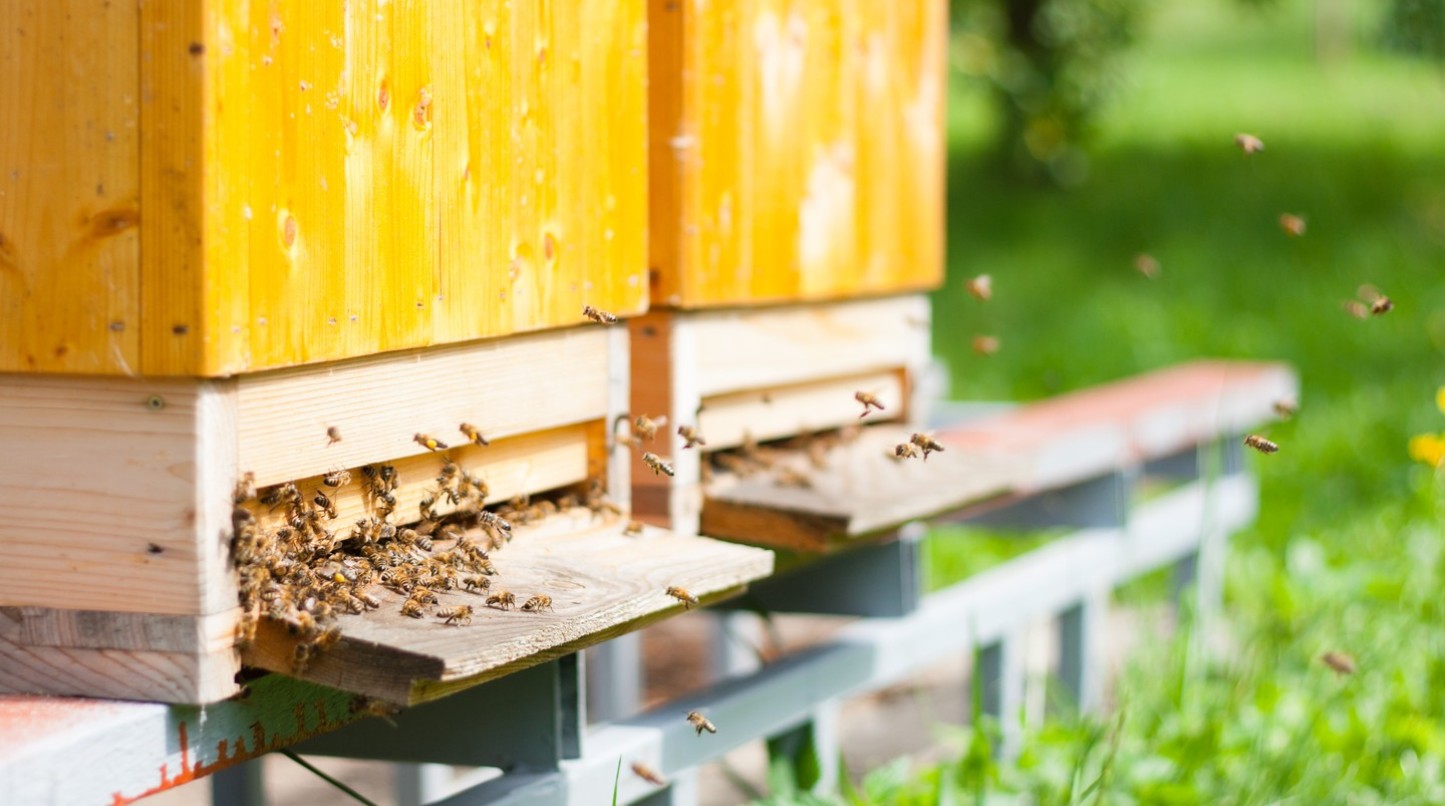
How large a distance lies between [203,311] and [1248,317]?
9.91 metres

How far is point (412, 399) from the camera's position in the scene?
94.1 inches

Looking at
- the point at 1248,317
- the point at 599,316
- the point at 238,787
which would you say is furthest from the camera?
the point at 1248,317

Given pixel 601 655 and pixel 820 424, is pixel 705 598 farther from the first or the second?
pixel 601 655

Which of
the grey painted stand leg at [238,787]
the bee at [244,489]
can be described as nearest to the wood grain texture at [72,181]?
the bee at [244,489]

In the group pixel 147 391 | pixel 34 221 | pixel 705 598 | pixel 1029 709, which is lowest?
pixel 1029 709

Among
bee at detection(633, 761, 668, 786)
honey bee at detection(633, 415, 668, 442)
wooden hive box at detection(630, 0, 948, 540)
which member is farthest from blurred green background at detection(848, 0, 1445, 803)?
honey bee at detection(633, 415, 668, 442)

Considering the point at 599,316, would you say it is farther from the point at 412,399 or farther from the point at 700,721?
the point at 700,721

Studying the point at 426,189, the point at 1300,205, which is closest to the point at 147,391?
the point at 426,189

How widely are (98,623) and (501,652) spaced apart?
1.60ft

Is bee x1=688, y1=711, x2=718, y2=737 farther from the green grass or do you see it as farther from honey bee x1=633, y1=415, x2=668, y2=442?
the green grass

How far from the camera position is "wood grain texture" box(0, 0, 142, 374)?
6.63 feet

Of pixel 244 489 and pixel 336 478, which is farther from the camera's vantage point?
pixel 336 478

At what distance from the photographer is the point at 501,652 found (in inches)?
83.4

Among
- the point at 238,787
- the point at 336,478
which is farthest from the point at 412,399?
the point at 238,787
